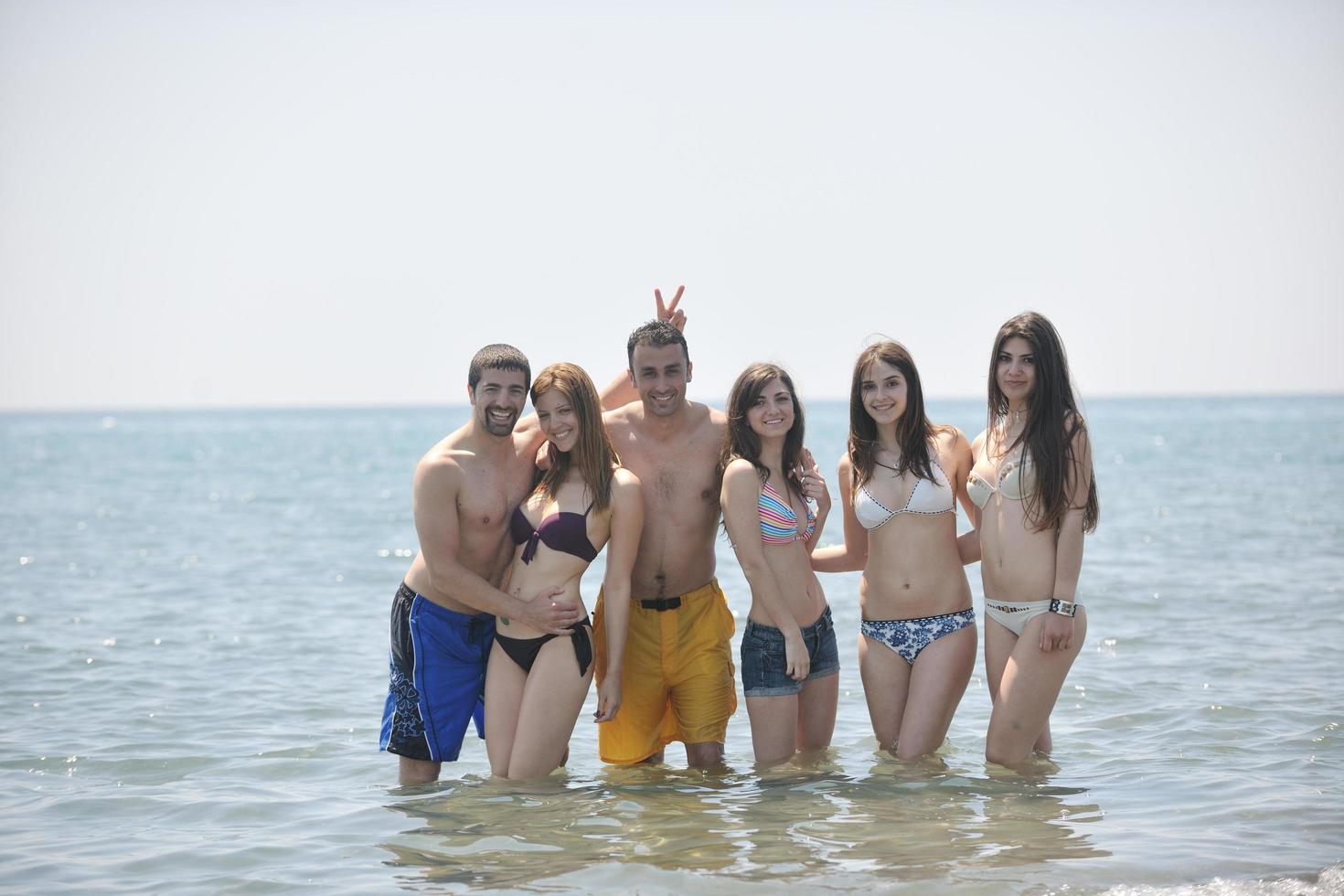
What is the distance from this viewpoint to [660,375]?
6.16 metres

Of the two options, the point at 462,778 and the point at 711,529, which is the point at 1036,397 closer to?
the point at 711,529

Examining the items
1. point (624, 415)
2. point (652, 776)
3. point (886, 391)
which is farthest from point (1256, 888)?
point (624, 415)

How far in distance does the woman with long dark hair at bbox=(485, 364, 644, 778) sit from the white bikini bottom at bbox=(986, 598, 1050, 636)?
1857mm

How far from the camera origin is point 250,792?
23.2 feet

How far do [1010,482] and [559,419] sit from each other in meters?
2.27

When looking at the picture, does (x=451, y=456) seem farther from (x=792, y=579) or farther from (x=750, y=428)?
(x=792, y=579)

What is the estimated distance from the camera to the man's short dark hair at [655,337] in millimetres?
6129

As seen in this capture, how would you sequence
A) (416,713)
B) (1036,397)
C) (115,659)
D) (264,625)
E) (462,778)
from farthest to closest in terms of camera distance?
1. (264,625)
2. (115,659)
3. (462,778)
4. (416,713)
5. (1036,397)

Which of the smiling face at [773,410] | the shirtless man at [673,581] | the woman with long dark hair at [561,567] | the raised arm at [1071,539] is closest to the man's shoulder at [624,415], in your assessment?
the shirtless man at [673,581]

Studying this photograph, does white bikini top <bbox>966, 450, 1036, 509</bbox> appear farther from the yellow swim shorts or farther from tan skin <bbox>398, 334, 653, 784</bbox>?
tan skin <bbox>398, 334, 653, 784</bbox>

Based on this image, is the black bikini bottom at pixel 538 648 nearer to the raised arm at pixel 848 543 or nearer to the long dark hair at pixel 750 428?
the long dark hair at pixel 750 428

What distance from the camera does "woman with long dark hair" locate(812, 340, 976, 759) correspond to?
598 centimetres

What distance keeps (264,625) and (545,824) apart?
790cm

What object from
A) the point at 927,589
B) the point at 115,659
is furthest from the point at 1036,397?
the point at 115,659
